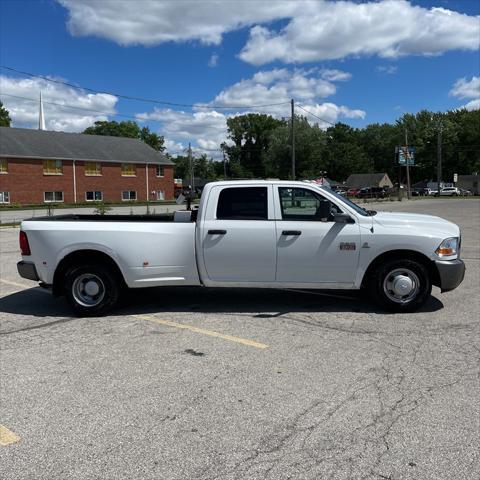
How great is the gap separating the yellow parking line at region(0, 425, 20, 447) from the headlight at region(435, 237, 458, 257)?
516 centimetres

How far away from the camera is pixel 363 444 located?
347 cm

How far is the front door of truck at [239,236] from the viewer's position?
6754 millimetres

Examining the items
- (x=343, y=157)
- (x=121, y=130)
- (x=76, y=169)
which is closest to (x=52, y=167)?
(x=76, y=169)

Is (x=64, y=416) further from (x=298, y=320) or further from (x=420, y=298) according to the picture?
(x=420, y=298)

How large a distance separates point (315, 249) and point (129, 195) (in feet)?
176

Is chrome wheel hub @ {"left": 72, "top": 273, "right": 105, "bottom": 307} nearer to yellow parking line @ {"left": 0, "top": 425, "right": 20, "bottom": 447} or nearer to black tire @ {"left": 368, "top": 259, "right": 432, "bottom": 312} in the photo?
yellow parking line @ {"left": 0, "top": 425, "right": 20, "bottom": 447}

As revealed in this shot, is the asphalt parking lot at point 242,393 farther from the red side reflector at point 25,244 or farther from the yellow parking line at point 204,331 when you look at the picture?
the red side reflector at point 25,244

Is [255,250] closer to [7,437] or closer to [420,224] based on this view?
[420,224]

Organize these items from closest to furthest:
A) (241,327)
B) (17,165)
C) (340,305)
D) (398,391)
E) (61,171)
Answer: (398,391) → (241,327) → (340,305) → (17,165) → (61,171)

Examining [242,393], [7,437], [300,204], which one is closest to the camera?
[7,437]

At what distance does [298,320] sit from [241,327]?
0.76m

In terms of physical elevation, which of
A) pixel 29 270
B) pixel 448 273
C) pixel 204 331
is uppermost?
pixel 29 270

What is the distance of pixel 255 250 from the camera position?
675 centimetres

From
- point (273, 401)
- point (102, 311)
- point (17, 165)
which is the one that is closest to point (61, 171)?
point (17, 165)
